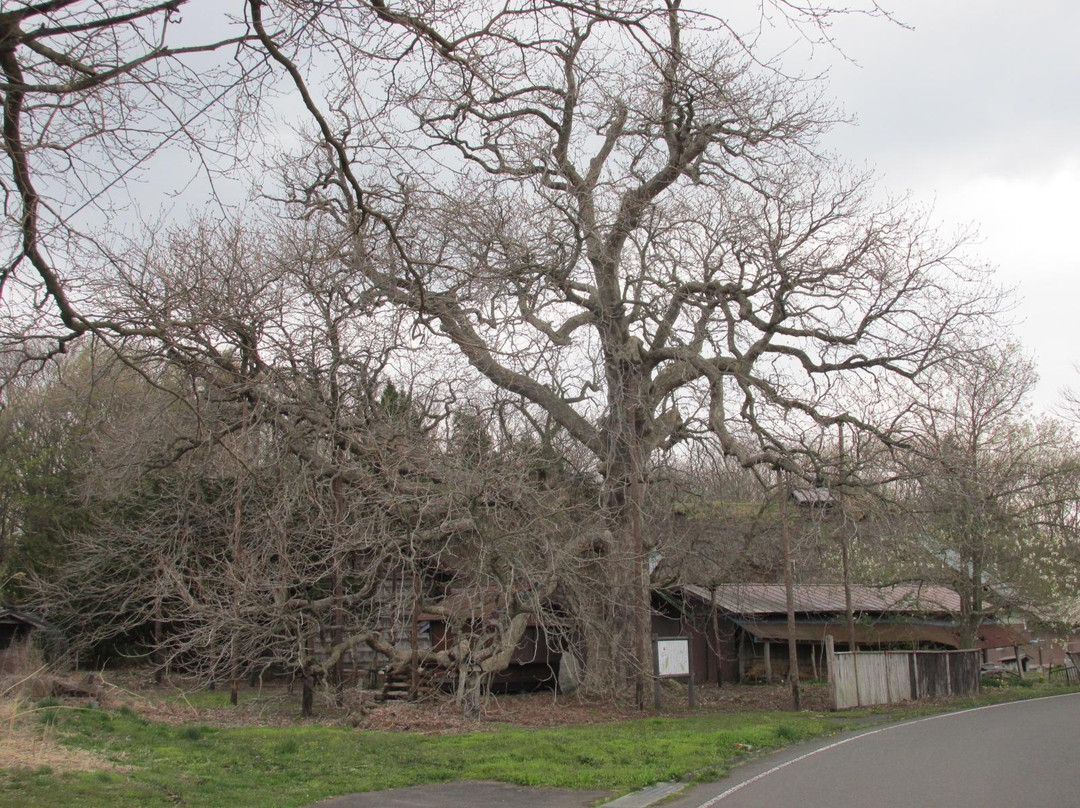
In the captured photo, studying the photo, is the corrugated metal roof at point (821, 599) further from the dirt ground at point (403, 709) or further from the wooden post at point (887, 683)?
the wooden post at point (887, 683)

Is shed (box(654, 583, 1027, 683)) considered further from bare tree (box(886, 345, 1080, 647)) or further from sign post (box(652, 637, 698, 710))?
sign post (box(652, 637, 698, 710))

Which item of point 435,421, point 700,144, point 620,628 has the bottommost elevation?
point 620,628

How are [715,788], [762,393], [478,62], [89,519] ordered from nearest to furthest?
[478,62] → [715,788] → [762,393] → [89,519]

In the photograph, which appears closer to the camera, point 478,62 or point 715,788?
point 478,62

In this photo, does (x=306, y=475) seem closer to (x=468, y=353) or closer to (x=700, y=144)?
(x=468, y=353)

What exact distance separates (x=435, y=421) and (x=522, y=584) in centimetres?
361

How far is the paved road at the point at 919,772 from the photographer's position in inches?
380

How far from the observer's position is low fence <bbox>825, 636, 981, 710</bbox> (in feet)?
71.3

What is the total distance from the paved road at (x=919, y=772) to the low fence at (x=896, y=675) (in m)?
4.18

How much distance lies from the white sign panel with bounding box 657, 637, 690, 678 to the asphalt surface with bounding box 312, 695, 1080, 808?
454 cm

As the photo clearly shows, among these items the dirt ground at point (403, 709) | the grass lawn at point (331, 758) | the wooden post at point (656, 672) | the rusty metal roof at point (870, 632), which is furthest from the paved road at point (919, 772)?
the rusty metal roof at point (870, 632)

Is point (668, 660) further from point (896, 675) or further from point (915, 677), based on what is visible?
point (915, 677)

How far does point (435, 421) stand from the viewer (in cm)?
1881

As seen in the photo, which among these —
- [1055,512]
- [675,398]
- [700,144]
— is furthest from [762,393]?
[1055,512]
